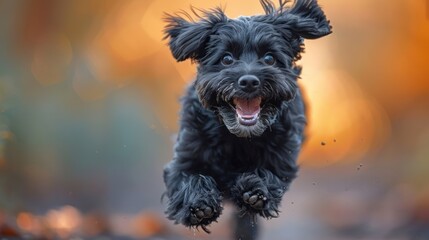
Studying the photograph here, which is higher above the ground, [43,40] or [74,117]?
[43,40]

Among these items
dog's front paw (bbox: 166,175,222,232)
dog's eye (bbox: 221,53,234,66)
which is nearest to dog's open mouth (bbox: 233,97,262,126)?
dog's eye (bbox: 221,53,234,66)

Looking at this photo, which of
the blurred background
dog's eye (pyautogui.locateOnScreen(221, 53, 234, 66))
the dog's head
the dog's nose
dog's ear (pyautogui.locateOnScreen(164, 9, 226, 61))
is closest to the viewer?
the dog's nose

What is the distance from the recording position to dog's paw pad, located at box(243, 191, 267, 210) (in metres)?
5.60

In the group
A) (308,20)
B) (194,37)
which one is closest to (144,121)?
(194,37)

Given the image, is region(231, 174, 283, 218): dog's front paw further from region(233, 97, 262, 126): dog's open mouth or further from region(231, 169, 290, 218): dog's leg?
region(233, 97, 262, 126): dog's open mouth

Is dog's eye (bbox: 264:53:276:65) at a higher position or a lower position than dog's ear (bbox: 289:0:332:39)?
lower

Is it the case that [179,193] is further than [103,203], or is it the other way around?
[103,203]

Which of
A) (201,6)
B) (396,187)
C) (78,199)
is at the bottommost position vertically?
(396,187)

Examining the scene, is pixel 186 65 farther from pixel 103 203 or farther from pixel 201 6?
pixel 103 203

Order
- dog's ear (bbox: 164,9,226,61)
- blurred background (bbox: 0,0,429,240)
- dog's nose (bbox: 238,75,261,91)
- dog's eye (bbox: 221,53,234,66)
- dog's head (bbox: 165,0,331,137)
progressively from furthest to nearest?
blurred background (bbox: 0,0,429,240)
dog's ear (bbox: 164,9,226,61)
dog's eye (bbox: 221,53,234,66)
dog's head (bbox: 165,0,331,137)
dog's nose (bbox: 238,75,261,91)

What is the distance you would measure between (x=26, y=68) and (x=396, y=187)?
3.57 m

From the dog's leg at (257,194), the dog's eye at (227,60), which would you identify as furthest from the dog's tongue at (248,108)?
the dog's leg at (257,194)

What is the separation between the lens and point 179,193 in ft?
19.2

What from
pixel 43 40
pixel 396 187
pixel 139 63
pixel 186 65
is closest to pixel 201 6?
pixel 186 65
